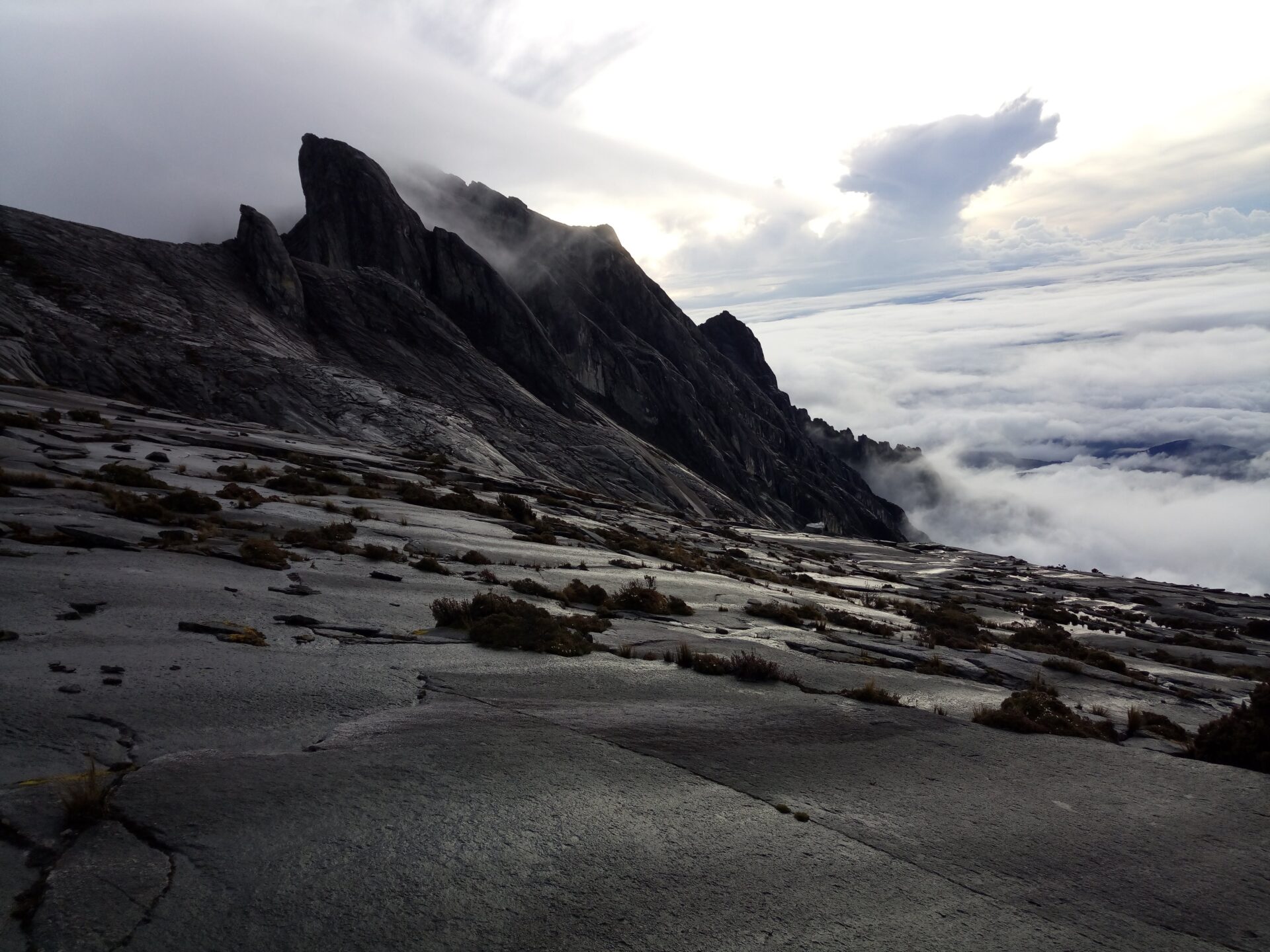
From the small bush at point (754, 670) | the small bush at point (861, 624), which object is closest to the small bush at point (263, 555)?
the small bush at point (754, 670)

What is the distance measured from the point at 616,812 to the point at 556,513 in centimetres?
2861

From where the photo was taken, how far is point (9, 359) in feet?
142

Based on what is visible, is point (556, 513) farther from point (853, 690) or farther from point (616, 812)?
point (616, 812)

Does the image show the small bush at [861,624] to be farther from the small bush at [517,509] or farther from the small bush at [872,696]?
the small bush at [517,509]

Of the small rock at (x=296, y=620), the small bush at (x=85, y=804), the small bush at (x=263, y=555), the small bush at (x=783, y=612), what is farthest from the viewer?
the small bush at (x=783, y=612)

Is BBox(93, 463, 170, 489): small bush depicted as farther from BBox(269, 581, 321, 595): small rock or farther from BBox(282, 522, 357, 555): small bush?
BBox(269, 581, 321, 595): small rock

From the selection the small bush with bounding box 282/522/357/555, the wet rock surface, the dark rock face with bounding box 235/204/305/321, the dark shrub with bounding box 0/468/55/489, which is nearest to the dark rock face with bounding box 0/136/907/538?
the dark rock face with bounding box 235/204/305/321

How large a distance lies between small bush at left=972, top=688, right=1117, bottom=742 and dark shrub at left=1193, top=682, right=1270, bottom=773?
1.18 metres

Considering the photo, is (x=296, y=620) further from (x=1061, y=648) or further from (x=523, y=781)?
(x=1061, y=648)

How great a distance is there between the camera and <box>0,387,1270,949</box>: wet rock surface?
17.2 feet

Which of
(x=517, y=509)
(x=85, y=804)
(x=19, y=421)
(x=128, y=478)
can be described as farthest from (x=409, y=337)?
(x=85, y=804)

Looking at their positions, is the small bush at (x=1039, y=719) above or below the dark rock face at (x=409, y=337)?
below

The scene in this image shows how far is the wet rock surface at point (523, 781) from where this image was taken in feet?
17.2

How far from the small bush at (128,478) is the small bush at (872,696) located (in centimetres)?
1812
